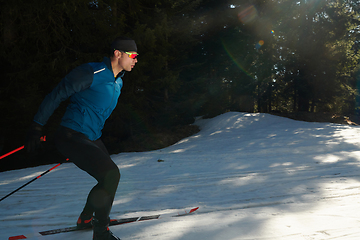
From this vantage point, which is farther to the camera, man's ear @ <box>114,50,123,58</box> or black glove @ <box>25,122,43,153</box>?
man's ear @ <box>114,50,123,58</box>

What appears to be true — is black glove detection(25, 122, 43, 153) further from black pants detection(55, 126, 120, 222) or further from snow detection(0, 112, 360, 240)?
snow detection(0, 112, 360, 240)

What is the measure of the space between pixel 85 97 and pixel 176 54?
43.3ft

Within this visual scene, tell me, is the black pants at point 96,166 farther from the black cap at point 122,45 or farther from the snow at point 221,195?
the black cap at point 122,45

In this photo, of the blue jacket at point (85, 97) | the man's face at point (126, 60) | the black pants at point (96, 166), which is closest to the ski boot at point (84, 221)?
the black pants at point (96, 166)

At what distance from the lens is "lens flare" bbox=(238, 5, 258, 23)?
17656mm

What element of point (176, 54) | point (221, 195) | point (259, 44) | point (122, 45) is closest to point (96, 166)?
point (122, 45)

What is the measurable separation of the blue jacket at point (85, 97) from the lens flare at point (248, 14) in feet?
57.9

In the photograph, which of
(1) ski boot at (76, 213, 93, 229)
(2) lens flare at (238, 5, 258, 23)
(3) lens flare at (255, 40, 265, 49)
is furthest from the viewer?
(3) lens flare at (255, 40, 265, 49)

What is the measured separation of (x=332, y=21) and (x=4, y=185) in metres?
22.8

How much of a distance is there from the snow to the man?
565 mm

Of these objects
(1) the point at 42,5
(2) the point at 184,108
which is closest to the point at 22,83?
(1) the point at 42,5

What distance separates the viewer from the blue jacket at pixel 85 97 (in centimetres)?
206

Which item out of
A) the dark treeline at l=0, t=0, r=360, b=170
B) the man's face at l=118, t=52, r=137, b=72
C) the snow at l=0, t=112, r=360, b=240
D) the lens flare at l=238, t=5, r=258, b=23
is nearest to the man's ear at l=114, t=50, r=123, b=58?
the man's face at l=118, t=52, r=137, b=72

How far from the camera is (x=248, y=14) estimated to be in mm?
17875
